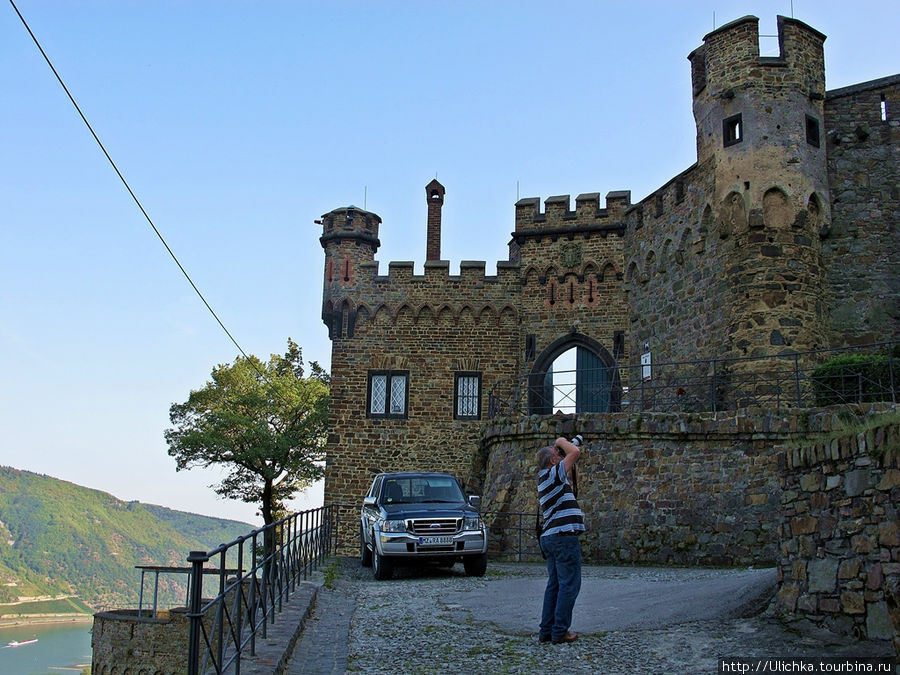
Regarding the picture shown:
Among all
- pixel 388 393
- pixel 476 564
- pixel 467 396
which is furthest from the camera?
pixel 388 393

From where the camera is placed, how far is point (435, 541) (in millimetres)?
13266

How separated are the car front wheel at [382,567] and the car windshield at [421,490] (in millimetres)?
1083

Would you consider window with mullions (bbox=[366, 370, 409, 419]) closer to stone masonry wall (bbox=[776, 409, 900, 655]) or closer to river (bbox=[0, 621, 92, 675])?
stone masonry wall (bbox=[776, 409, 900, 655])

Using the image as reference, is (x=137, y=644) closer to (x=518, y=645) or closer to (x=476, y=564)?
(x=476, y=564)

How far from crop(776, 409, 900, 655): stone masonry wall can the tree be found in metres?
24.8

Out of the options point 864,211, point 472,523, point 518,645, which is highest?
point 864,211

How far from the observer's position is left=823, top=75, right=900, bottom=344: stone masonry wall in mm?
19234

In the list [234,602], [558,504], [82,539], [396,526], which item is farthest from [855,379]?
[82,539]

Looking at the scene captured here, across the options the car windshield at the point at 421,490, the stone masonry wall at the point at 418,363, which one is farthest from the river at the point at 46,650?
the car windshield at the point at 421,490

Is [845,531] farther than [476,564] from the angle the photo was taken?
No

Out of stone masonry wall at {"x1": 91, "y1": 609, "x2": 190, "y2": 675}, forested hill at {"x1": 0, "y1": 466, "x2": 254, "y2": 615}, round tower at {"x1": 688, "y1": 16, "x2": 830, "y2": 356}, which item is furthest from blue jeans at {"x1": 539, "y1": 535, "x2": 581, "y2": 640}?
forested hill at {"x1": 0, "y1": 466, "x2": 254, "y2": 615}

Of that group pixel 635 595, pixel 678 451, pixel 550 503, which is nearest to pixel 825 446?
pixel 550 503

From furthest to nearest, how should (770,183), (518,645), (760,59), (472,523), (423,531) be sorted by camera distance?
(760,59) < (770,183) < (472,523) < (423,531) < (518,645)

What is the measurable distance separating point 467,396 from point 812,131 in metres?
11.5
